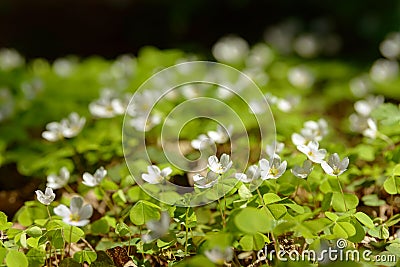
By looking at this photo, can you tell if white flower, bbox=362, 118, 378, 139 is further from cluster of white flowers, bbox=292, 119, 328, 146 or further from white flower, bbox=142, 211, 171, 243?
white flower, bbox=142, 211, 171, 243

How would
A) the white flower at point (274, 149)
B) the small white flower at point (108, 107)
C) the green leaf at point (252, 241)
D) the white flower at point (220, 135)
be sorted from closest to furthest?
1. the green leaf at point (252, 241)
2. the white flower at point (274, 149)
3. the white flower at point (220, 135)
4. the small white flower at point (108, 107)

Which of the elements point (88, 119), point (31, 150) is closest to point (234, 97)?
point (88, 119)

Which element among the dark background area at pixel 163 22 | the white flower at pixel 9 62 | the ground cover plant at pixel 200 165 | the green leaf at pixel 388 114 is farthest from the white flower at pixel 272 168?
the dark background area at pixel 163 22

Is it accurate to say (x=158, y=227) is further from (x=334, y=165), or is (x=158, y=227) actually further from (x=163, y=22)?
(x=163, y=22)

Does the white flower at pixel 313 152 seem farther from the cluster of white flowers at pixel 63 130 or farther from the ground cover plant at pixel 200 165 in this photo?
the cluster of white flowers at pixel 63 130

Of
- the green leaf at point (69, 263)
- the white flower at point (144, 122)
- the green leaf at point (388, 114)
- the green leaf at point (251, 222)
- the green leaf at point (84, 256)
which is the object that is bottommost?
the green leaf at point (69, 263)

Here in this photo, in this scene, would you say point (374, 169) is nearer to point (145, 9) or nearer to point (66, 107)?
point (66, 107)
